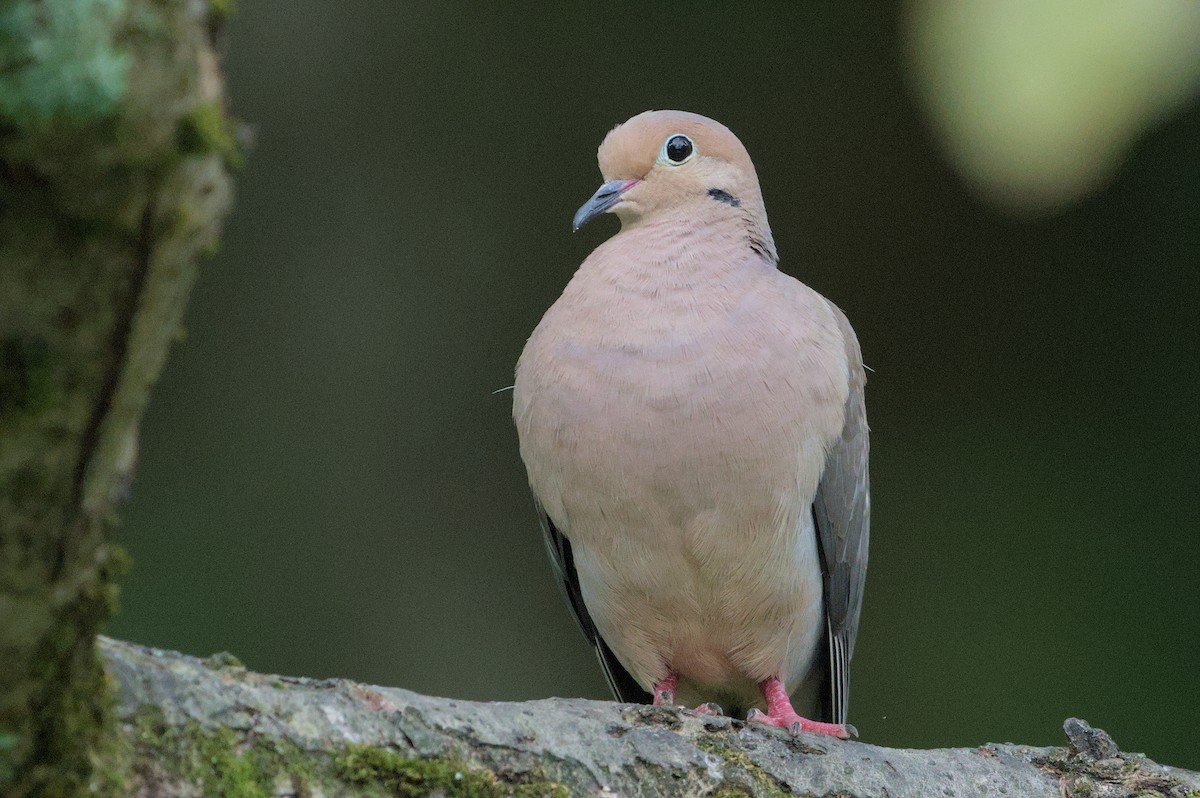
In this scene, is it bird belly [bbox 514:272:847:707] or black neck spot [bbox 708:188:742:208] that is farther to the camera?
black neck spot [bbox 708:188:742:208]

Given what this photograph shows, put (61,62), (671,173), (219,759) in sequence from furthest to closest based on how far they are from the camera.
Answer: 1. (671,173)
2. (219,759)
3. (61,62)

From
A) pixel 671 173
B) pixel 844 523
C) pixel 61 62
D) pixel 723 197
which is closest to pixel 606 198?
pixel 671 173

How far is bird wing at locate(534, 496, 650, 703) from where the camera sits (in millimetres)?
3318

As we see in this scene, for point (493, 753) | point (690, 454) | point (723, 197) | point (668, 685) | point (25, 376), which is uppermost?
point (723, 197)

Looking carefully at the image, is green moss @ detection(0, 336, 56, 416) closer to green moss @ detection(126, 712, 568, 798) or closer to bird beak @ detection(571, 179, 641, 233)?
green moss @ detection(126, 712, 568, 798)

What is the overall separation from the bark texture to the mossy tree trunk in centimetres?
38

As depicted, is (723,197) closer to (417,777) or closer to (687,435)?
A: (687,435)

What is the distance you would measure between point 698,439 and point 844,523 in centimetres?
65

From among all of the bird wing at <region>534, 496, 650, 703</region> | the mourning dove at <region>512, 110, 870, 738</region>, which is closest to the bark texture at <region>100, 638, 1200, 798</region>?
the mourning dove at <region>512, 110, 870, 738</region>

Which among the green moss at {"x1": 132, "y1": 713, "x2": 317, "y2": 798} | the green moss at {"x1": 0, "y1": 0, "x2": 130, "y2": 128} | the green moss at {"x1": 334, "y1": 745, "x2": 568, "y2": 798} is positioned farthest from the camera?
the green moss at {"x1": 334, "y1": 745, "x2": 568, "y2": 798}

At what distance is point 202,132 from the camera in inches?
36.2

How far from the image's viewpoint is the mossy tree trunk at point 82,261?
86 cm

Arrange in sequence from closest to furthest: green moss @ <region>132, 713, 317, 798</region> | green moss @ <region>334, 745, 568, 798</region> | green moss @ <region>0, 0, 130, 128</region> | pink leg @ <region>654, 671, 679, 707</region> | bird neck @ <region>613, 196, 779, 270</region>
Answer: green moss @ <region>0, 0, 130, 128</region>
green moss @ <region>132, 713, 317, 798</region>
green moss @ <region>334, 745, 568, 798</region>
bird neck @ <region>613, 196, 779, 270</region>
pink leg @ <region>654, 671, 679, 707</region>

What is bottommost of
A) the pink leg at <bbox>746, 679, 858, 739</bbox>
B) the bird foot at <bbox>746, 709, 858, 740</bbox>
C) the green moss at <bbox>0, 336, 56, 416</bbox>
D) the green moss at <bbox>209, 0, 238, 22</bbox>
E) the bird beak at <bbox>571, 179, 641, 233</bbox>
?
the pink leg at <bbox>746, 679, 858, 739</bbox>
